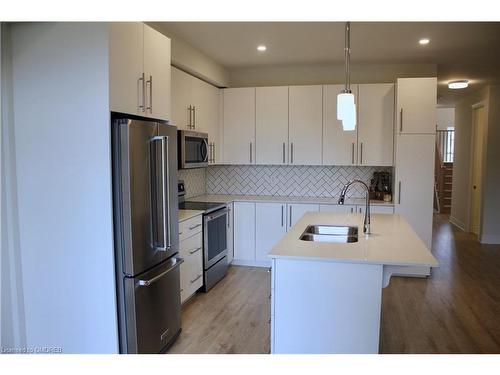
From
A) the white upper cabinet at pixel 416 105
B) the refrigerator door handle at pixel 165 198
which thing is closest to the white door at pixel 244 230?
the white upper cabinet at pixel 416 105

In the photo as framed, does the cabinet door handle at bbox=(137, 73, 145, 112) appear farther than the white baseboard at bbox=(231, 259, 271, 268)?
No

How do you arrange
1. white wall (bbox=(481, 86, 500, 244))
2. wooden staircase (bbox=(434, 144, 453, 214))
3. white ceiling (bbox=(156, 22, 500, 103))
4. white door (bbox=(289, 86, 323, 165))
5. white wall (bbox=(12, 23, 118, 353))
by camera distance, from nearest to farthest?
white wall (bbox=(12, 23, 118, 353))
white ceiling (bbox=(156, 22, 500, 103))
white door (bbox=(289, 86, 323, 165))
white wall (bbox=(481, 86, 500, 244))
wooden staircase (bbox=(434, 144, 453, 214))

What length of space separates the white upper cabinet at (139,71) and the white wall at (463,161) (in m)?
6.20

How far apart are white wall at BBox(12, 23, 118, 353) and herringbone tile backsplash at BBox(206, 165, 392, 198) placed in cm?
329

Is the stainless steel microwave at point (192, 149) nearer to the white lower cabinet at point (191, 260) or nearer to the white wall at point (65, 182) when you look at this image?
the white lower cabinet at point (191, 260)

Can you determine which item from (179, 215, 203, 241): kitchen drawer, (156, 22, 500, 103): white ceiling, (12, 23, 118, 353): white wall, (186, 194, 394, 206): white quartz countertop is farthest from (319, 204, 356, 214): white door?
(12, 23, 118, 353): white wall

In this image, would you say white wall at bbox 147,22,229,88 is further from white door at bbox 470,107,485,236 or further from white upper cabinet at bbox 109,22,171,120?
white door at bbox 470,107,485,236

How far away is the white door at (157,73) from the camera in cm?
281

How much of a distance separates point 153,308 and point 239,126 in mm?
3099

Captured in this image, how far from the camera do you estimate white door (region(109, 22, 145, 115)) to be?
241 centimetres

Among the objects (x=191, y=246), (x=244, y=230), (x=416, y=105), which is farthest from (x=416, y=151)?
(x=191, y=246)

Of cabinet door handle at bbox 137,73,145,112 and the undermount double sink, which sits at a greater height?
cabinet door handle at bbox 137,73,145,112

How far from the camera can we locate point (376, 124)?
4934mm
